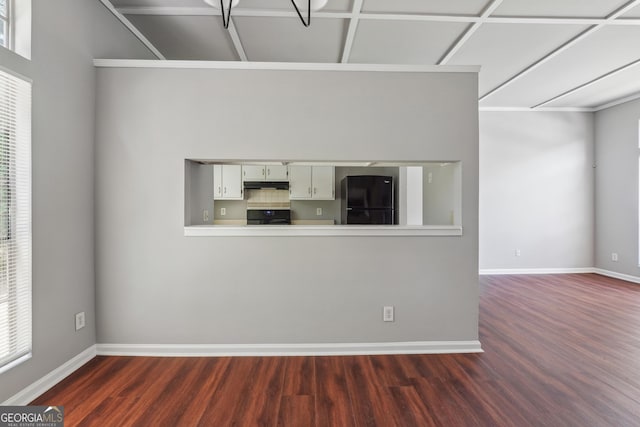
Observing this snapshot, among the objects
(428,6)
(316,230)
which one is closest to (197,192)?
(316,230)

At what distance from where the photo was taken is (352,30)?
105 inches

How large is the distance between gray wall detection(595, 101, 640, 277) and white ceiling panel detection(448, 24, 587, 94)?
272cm

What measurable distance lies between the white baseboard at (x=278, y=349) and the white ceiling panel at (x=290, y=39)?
9.10 feet

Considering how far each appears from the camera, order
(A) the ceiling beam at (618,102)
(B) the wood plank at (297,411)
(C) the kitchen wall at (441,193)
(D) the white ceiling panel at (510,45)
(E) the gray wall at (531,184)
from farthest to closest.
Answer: (E) the gray wall at (531,184) < (A) the ceiling beam at (618,102) < (D) the white ceiling panel at (510,45) < (C) the kitchen wall at (441,193) < (B) the wood plank at (297,411)

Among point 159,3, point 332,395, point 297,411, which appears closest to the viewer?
point 297,411

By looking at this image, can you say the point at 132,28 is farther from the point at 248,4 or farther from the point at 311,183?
the point at 311,183

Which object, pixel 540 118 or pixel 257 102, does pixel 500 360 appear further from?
pixel 540 118

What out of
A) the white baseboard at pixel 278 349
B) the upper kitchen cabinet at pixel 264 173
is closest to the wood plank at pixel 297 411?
the white baseboard at pixel 278 349

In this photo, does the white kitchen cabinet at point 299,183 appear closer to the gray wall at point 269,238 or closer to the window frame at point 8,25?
the gray wall at point 269,238

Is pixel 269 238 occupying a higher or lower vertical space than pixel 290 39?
lower

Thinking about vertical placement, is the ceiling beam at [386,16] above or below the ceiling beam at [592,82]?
below

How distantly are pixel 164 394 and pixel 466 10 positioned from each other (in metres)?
3.66

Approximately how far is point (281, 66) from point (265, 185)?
320cm

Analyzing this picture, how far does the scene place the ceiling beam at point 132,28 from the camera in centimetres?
240
